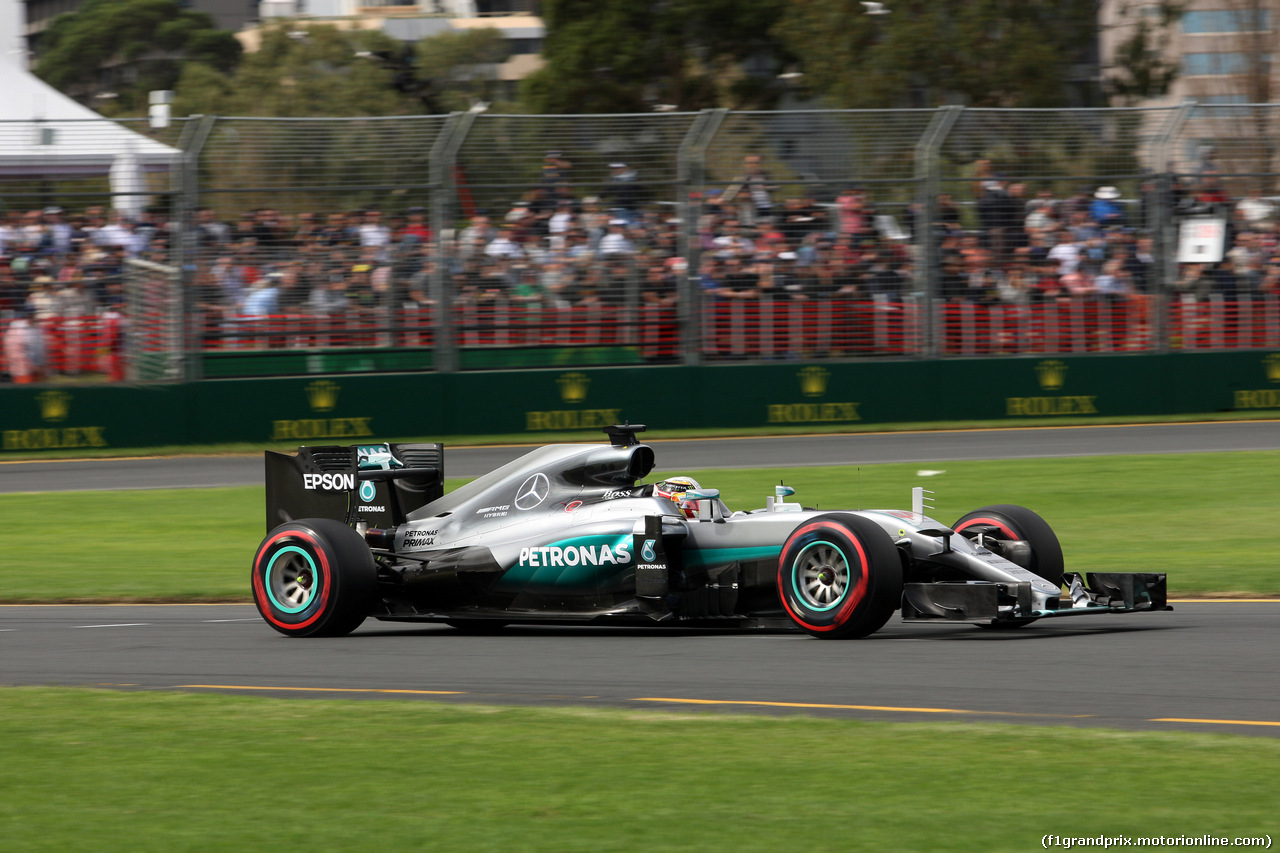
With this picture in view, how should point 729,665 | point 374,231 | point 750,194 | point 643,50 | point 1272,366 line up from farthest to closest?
1. point 643,50
2. point 1272,366
3. point 750,194
4. point 374,231
5. point 729,665

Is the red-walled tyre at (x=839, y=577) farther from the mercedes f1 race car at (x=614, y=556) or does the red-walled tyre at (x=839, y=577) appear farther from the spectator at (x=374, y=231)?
the spectator at (x=374, y=231)

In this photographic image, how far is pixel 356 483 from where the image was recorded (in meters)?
10.7

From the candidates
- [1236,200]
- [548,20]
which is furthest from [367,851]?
[548,20]

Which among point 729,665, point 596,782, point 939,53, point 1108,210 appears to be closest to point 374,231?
point 1108,210

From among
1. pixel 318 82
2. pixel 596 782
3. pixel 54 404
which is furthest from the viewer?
pixel 318 82

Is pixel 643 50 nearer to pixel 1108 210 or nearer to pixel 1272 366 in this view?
pixel 1108 210

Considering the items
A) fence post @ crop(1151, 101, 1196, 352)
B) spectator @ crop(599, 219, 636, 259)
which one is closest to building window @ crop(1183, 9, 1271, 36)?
fence post @ crop(1151, 101, 1196, 352)

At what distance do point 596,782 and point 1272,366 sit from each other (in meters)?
20.1

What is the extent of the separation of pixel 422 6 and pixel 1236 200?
71.9 m

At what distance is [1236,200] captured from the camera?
23.1 m

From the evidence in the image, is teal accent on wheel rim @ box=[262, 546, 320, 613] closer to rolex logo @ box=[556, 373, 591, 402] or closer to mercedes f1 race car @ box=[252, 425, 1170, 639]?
mercedes f1 race car @ box=[252, 425, 1170, 639]

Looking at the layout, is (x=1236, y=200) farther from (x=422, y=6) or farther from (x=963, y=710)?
(x=422, y=6)

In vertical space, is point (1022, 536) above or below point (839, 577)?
above

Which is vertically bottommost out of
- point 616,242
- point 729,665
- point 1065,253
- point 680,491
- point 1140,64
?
point 729,665
